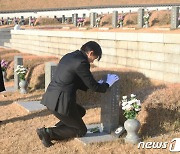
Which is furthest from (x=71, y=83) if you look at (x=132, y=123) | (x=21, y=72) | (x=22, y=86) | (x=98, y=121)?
(x=21, y=72)

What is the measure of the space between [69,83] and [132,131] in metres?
1.21

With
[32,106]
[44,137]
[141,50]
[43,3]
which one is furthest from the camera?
[43,3]

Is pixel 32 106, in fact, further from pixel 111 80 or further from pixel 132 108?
pixel 132 108

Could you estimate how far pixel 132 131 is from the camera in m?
5.41

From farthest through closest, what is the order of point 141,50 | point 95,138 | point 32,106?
point 141,50 → point 32,106 → point 95,138

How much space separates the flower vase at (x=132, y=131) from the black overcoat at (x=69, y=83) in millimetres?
669

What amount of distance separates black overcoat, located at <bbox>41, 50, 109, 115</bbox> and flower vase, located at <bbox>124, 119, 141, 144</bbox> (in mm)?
669

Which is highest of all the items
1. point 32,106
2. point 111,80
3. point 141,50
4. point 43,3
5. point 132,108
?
point 43,3

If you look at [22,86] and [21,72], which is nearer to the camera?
[22,86]

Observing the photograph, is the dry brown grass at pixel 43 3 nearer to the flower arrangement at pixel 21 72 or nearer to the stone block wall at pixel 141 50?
the stone block wall at pixel 141 50

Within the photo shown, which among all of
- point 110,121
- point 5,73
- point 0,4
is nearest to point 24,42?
point 5,73

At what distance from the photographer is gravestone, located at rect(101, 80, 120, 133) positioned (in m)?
5.98

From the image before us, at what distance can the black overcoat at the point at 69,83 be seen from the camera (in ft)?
16.8

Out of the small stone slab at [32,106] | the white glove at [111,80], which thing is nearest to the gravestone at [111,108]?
the white glove at [111,80]
